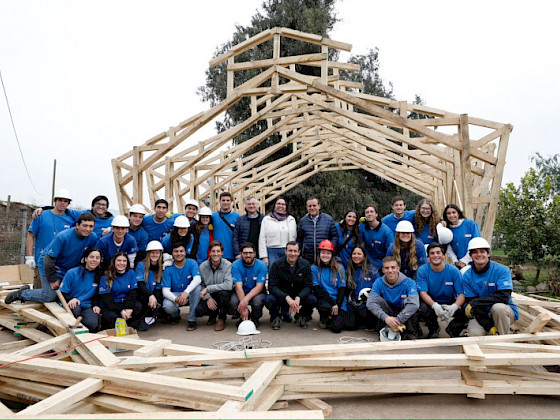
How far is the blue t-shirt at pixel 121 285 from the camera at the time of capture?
526cm

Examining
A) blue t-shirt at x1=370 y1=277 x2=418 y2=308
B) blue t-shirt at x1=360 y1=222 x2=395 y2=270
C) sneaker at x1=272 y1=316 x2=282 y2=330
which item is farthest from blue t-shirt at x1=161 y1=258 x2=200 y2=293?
blue t-shirt at x1=370 y1=277 x2=418 y2=308

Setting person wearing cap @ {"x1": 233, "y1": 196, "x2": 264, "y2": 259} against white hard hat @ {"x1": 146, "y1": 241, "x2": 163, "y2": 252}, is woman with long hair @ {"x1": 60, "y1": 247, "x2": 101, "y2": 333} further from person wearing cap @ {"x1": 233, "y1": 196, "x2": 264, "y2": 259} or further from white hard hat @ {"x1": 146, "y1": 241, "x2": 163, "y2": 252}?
person wearing cap @ {"x1": 233, "y1": 196, "x2": 264, "y2": 259}

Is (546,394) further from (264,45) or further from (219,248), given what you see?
(264,45)

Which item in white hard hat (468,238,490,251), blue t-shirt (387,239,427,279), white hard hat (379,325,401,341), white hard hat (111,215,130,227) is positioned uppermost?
white hard hat (111,215,130,227)

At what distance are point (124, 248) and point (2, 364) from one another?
7.11 ft

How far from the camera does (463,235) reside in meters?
5.68

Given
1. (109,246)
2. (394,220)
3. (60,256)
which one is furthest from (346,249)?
(60,256)

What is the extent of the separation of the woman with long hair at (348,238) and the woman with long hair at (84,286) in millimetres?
3285

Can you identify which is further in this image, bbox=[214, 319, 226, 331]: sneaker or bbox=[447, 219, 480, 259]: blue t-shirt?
bbox=[447, 219, 480, 259]: blue t-shirt

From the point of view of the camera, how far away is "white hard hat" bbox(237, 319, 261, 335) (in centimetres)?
518

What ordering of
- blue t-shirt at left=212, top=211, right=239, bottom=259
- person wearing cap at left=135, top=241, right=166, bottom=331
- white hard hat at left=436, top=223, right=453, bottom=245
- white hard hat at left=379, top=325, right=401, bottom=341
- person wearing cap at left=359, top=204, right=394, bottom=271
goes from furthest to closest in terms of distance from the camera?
blue t-shirt at left=212, top=211, right=239, bottom=259
person wearing cap at left=359, top=204, right=394, bottom=271
white hard hat at left=436, top=223, right=453, bottom=245
person wearing cap at left=135, top=241, right=166, bottom=331
white hard hat at left=379, top=325, right=401, bottom=341

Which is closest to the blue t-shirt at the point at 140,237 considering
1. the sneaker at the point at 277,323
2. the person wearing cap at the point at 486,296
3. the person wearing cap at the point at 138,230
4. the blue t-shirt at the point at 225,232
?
the person wearing cap at the point at 138,230

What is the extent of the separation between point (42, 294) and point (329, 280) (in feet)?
12.3

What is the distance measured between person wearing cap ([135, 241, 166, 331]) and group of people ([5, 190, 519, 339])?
0.05ft
